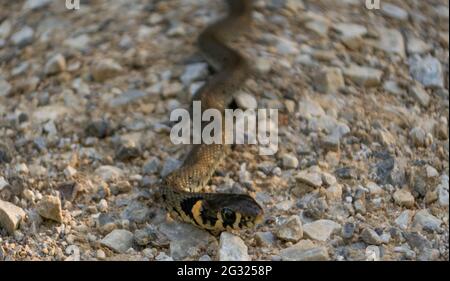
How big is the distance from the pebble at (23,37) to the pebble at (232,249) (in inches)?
129

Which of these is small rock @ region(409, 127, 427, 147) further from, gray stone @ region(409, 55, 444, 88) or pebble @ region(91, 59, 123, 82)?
pebble @ region(91, 59, 123, 82)

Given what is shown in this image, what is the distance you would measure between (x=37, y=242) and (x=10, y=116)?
1.69 m

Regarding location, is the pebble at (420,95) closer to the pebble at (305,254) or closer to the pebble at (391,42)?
the pebble at (391,42)

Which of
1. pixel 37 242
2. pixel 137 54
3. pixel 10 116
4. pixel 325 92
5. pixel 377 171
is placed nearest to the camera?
pixel 37 242

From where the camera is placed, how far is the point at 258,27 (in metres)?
7.54

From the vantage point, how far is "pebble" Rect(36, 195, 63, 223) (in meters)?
4.69

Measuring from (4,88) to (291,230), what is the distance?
2.93m

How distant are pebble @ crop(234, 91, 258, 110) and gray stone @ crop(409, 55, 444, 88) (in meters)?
1.50

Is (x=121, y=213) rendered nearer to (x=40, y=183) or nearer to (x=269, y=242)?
(x=40, y=183)

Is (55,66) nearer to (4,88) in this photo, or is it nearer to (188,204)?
(4,88)

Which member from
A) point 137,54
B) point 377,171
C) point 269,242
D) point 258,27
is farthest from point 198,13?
point 269,242

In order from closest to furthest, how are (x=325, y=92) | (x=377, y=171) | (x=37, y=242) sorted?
(x=37, y=242) → (x=377, y=171) → (x=325, y=92)

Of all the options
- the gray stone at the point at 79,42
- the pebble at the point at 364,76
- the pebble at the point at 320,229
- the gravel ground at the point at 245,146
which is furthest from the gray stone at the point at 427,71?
the gray stone at the point at 79,42

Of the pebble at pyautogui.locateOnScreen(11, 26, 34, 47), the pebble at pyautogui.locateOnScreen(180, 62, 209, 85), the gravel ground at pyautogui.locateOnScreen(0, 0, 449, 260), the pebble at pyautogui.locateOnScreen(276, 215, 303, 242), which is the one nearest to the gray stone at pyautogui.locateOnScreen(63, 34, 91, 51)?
the gravel ground at pyautogui.locateOnScreen(0, 0, 449, 260)
